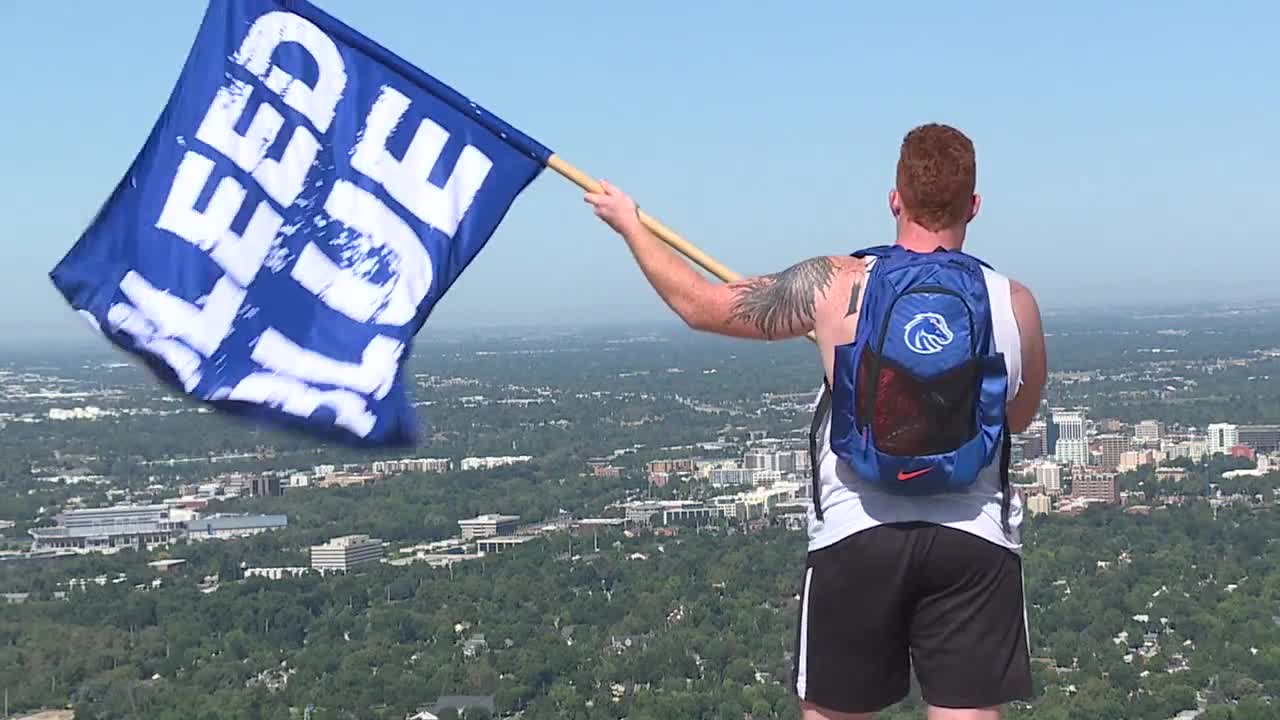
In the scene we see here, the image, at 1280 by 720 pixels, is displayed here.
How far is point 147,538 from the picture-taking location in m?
57.5

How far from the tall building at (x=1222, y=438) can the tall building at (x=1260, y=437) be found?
0.37 meters

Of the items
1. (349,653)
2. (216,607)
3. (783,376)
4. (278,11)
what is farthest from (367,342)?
(783,376)

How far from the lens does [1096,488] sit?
58844mm

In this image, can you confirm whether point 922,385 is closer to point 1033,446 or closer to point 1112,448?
point 1112,448

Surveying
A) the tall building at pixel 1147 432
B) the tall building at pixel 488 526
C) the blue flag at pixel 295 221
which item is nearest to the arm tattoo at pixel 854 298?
the blue flag at pixel 295 221

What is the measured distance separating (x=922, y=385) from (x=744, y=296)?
13.8 inches

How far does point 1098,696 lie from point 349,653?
42.8ft

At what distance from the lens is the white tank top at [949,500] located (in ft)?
9.93

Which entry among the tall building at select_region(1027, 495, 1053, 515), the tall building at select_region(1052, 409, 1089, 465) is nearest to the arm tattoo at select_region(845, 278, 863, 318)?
the tall building at select_region(1027, 495, 1053, 515)

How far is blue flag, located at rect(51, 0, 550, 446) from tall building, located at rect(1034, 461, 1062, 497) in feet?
182

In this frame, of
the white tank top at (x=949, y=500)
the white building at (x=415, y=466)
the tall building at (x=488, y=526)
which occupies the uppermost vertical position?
the white tank top at (x=949, y=500)

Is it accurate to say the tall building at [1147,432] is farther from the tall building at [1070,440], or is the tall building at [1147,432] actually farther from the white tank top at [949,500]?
the white tank top at [949,500]

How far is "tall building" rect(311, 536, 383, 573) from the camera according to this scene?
49.2m

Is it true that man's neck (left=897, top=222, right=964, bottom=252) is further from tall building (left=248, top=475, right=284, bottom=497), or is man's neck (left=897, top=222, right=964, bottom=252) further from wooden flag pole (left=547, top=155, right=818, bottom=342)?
tall building (left=248, top=475, right=284, bottom=497)
